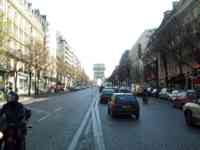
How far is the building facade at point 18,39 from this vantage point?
62584 mm

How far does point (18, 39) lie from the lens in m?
72.6

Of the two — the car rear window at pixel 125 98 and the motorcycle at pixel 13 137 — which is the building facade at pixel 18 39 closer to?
the car rear window at pixel 125 98

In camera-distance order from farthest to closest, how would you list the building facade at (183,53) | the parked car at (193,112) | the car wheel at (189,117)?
the building facade at (183,53) → the car wheel at (189,117) → the parked car at (193,112)

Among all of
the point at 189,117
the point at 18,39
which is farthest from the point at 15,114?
the point at 18,39

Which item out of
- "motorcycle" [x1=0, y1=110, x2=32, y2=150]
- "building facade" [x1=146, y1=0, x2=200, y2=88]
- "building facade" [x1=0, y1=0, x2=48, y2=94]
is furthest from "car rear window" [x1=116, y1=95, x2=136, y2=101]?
"building facade" [x1=0, y1=0, x2=48, y2=94]

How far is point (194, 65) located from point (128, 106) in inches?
1276

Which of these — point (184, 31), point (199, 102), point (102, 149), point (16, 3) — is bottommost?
point (102, 149)

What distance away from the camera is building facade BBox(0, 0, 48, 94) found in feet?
205

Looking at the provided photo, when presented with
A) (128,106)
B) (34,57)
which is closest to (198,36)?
(128,106)

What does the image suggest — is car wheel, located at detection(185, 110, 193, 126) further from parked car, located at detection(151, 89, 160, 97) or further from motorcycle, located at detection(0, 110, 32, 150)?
parked car, located at detection(151, 89, 160, 97)

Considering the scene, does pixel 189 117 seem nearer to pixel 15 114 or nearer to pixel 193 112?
pixel 193 112

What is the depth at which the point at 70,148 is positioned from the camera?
427 inches

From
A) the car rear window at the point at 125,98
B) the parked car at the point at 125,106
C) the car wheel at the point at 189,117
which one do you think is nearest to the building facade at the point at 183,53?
the car rear window at the point at 125,98

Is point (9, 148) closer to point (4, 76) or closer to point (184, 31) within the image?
point (184, 31)
